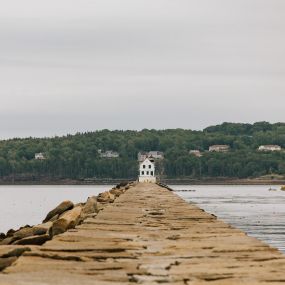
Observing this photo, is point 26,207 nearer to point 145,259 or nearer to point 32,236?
Result: point 32,236

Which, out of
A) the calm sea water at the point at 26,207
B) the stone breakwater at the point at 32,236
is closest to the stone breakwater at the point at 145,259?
the stone breakwater at the point at 32,236

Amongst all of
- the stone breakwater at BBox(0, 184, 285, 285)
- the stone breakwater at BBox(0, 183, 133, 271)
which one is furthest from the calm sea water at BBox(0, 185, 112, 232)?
the stone breakwater at BBox(0, 184, 285, 285)

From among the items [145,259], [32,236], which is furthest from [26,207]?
[145,259]

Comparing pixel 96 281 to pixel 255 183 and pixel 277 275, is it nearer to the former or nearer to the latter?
pixel 277 275

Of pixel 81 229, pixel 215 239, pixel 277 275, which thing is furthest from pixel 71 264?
pixel 81 229

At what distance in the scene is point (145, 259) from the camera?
24.9 feet

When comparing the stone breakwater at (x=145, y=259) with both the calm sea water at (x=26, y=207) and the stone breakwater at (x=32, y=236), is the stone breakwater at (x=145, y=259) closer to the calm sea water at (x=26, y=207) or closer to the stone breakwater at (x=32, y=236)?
the stone breakwater at (x=32, y=236)

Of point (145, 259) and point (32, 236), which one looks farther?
point (32, 236)

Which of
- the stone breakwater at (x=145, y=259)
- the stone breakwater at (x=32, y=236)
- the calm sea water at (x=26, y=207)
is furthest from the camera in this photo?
the calm sea water at (x=26, y=207)

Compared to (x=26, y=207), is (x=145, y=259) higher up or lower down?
higher up

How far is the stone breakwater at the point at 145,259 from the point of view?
20.7 ft

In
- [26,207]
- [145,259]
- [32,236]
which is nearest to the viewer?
[145,259]

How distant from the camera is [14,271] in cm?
655

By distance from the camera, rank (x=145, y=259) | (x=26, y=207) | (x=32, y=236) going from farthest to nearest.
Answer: (x=26, y=207)
(x=32, y=236)
(x=145, y=259)
